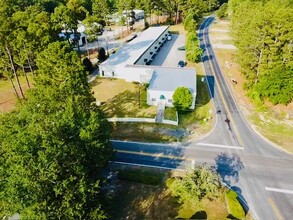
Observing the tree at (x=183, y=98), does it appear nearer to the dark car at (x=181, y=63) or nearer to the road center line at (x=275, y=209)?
the road center line at (x=275, y=209)

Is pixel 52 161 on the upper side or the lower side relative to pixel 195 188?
upper

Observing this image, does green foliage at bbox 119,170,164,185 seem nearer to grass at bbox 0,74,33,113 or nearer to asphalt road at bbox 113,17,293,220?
asphalt road at bbox 113,17,293,220

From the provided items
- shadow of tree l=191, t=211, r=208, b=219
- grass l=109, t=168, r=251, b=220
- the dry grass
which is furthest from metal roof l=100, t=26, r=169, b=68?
shadow of tree l=191, t=211, r=208, b=219

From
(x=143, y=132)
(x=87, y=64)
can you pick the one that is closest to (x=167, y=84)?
(x=143, y=132)

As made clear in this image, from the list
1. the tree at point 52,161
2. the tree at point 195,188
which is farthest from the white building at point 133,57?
the tree at point 195,188

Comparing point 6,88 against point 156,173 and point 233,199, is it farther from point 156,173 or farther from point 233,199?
point 233,199

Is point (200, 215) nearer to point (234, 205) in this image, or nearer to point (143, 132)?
point (234, 205)
